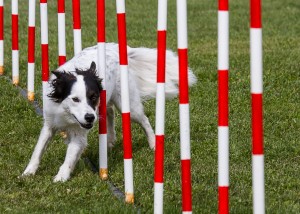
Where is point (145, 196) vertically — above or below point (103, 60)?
below

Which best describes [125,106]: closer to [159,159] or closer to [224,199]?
[159,159]

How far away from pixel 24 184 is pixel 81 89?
35.9 inches

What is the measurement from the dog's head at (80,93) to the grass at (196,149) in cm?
53

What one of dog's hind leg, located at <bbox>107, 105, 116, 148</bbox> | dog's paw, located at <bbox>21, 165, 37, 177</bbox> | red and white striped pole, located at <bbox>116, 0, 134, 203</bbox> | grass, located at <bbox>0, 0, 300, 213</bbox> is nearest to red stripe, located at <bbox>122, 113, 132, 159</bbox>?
red and white striped pole, located at <bbox>116, 0, 134, 203</bbox>

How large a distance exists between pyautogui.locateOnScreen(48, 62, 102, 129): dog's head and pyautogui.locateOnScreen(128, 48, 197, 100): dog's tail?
124 centimetres

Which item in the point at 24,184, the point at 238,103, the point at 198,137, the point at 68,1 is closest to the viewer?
the point at 24,184

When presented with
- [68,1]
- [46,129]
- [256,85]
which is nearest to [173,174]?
[46,129]

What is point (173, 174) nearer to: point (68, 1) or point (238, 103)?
point (238, 103)

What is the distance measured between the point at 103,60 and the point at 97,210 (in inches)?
64.1

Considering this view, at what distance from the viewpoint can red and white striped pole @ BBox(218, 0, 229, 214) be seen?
495 cm

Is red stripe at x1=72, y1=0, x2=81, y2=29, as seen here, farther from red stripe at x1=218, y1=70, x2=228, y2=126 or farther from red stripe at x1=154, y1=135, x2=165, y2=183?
red stripe at x1=218, y1=70, x2=228, y2=126

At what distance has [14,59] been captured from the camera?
11.1 metres

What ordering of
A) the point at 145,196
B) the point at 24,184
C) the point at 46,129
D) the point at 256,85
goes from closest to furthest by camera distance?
the point at 256,85
the point at 145,196
the point at 24,184
the point at 46,129

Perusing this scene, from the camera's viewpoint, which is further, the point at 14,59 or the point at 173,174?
the point at 14,59
